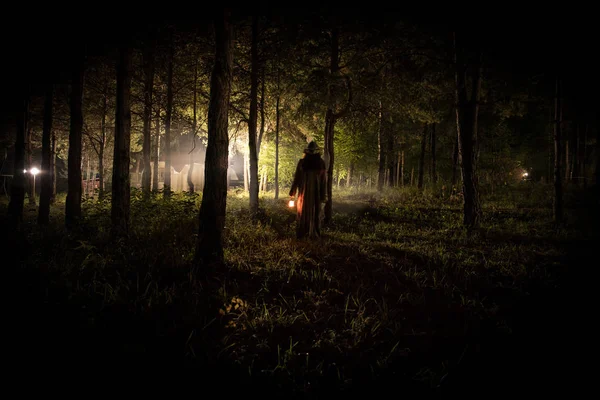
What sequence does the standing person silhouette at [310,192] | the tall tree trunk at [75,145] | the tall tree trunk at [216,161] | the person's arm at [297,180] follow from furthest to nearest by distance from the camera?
1. the tall tree trunk at [75,145]
2. the person's arm at [297,180]
3. the standing person silhouette at [310,192]
4. the tall tree trunk at [216,161]

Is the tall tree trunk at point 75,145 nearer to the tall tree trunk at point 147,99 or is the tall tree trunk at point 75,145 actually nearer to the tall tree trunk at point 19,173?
the tall tree trunk at point 19,173

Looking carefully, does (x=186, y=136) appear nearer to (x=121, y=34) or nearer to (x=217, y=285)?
(x=121, y=34)

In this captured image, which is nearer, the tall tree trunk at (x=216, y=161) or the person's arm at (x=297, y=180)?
the tall tree trunk at (x=216, y=161)

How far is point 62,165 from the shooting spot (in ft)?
132

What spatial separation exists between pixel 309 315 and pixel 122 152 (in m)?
5.84

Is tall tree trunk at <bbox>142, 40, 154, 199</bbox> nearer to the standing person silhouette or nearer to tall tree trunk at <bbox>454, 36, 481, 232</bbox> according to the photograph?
the standing person silhouette

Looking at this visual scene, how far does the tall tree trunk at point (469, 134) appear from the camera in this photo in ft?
28.8

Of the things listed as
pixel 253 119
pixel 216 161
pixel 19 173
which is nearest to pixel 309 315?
pixel 216 161

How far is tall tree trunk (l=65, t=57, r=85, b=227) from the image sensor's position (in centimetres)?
876

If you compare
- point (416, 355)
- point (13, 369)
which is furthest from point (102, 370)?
point (416, 355)

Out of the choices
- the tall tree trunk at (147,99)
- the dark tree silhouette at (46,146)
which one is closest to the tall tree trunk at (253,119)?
the tall tree trunk at (147,99)

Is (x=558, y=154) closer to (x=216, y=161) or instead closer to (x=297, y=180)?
(x=297, y=180)

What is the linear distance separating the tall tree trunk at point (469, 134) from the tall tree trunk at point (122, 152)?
9.50m

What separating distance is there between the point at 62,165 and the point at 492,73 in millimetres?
50923
